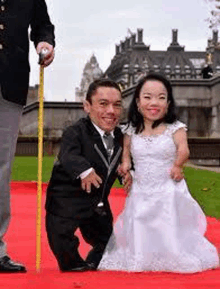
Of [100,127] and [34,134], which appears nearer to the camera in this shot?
[100,127]

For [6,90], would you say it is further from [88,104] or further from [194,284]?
[194,284]

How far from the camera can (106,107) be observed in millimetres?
5691

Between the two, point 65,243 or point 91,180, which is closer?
point 91,180

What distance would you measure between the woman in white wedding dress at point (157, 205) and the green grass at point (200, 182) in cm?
434

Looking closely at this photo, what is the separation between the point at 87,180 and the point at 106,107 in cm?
58

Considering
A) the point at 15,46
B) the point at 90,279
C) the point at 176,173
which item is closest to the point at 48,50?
the point at 15,46

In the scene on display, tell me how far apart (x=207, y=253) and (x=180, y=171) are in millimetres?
592

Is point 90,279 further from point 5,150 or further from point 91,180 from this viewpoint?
point 5,150

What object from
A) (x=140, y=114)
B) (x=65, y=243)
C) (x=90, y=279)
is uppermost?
(x=140, y=114)

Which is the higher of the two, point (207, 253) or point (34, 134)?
point (34, 134)

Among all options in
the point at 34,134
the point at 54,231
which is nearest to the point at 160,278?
the point at 54,231

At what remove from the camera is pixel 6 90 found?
5605 mm

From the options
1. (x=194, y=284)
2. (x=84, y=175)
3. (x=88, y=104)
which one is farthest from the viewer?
(x=88, y=104)

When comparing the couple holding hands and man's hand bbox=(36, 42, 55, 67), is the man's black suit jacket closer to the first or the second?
the couple holding hands
